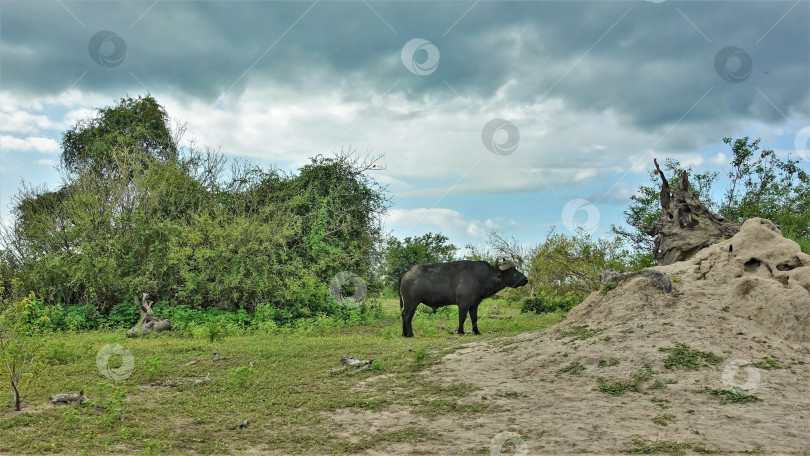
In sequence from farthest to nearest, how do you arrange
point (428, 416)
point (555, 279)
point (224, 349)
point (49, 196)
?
point (49, 196)
point (555, 279)
point (224, 349)
point (428, 416)

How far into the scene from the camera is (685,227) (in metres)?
15.6

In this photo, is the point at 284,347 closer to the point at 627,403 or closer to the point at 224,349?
the point at 224,349

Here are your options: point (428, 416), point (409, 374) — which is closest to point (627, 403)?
point (428, 416)

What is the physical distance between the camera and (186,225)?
2059 centimetres

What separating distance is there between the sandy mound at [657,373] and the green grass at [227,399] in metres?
0.33

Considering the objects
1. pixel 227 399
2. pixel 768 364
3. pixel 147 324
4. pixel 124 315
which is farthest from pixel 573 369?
pixel 124 315

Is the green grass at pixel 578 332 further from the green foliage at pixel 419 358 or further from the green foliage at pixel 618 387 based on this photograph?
the green foliage at pixel 419 358

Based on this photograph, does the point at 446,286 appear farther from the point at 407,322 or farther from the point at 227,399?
the point at 227,399

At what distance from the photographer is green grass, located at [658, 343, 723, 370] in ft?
29.5

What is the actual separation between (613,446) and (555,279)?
54.5 feet

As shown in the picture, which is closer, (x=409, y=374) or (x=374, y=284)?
(x=409, y=374)

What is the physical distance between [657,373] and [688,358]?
2.32 feet

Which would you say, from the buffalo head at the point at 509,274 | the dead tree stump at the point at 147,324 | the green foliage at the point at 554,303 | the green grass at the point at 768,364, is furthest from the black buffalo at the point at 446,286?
the green grass at the point at 768,364

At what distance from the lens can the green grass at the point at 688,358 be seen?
354 inches
